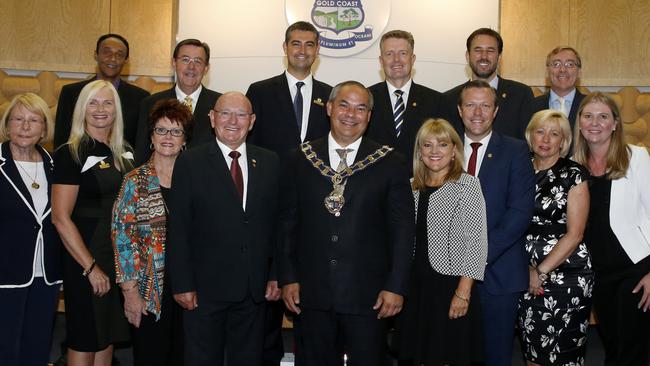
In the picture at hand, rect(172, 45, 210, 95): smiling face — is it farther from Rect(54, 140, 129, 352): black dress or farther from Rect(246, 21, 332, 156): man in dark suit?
Rect(54, 140, 129, 352): black dress

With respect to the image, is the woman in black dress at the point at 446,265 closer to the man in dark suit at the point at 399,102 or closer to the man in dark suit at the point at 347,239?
the man in dark suit at the point at 347,239

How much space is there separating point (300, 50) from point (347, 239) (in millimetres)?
1692

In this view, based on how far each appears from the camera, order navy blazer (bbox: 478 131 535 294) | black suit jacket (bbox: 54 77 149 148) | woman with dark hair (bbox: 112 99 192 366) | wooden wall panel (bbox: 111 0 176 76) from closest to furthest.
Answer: woman with dark hair (bbox: 112 99 192 366)
navy blazer (bbox: 478 131 535 294)
black suit jacket (bbox: 54 77 149 148)
wooden wall panel (bbox: 111 0 176 76)

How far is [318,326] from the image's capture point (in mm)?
3350

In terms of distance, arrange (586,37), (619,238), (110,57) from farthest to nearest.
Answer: (586,37)
(110,57)
(619,238)

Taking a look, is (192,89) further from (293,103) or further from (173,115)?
(173,115)

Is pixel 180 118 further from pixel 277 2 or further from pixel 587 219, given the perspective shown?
pixel 277 2

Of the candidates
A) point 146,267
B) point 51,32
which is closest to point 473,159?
point 146,267

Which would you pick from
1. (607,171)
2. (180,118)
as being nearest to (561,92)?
(607,171)

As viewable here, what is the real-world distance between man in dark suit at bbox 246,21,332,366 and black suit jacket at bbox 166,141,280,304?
974 millimetres

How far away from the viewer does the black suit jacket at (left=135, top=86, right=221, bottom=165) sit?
3996 mm

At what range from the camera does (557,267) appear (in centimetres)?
383

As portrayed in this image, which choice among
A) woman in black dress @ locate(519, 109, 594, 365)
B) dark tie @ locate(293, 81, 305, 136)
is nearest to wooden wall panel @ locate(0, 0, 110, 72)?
dark tie @ locate(293, 81, 305, 136)

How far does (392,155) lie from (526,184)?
0.84 metres
